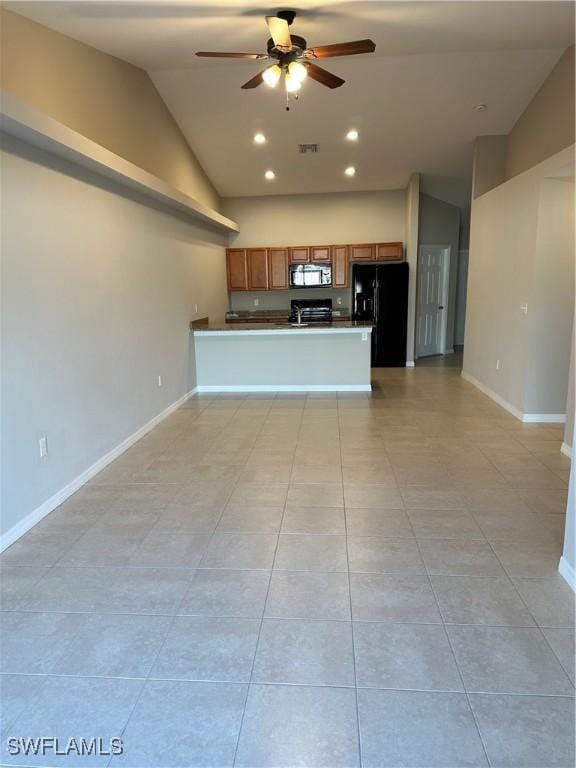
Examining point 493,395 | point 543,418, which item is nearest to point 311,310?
point 493,395

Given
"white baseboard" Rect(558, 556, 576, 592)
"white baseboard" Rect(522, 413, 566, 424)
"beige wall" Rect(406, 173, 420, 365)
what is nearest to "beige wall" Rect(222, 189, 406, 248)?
"beige wall" Rect(406, 173, 420, 365)

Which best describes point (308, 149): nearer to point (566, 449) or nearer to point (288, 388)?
point (288, 388)

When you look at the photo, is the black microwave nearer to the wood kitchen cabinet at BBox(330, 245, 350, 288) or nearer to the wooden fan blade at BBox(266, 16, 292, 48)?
the wood kitchen cabinet at BBox(330, 245, 350, 288)

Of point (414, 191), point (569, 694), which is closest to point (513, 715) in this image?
point (569, 694)

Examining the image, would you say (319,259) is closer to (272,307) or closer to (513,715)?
(272,307)

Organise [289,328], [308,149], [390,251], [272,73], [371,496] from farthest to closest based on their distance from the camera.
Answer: [390,251] → [308,149] → [289,328] → [272,73] → [371,496]

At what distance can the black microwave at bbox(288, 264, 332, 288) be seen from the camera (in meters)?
7.99

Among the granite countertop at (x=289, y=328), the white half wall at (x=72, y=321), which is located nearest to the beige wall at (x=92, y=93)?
the white half wall at (x=72, y=321)

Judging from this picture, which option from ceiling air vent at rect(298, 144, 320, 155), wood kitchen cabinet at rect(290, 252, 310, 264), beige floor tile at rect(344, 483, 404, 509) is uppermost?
ceiling air vent at rect(298, 144, 320, 155)

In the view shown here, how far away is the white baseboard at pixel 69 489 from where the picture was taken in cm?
260

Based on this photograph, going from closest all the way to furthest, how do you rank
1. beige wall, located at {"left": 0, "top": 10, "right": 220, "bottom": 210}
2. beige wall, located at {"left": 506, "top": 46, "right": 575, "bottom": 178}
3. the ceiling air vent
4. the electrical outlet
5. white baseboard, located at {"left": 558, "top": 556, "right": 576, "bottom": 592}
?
white baseboard, located at {"left": 558, "top": 556, "right": 576, "bottom": 592} < beige wall, located at {"left": 0, "top": 10, "right": 220, "bottom": 210} < the electrical outlet < beige wall, located at {"left": 506, "top": 46, "right": 575, "bottom": 178} < the ceiling air vent

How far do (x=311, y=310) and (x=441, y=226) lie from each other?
2.77 m

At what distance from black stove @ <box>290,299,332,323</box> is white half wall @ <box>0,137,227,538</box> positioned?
306 cm

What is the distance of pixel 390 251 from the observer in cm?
774
